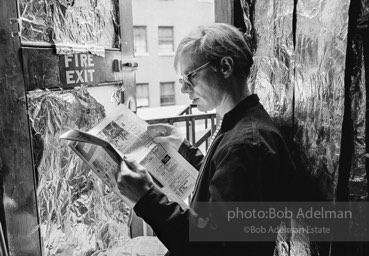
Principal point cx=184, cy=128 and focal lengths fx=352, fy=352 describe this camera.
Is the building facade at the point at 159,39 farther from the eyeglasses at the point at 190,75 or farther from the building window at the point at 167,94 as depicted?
the eyeglasses at the point at 190,75

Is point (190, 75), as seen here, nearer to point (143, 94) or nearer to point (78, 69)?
point (78, 69)

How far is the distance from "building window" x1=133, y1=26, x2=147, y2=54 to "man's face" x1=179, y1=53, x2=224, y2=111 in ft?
41.9

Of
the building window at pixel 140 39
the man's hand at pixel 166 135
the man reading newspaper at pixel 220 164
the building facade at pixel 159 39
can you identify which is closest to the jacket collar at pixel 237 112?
the man reading newspaper at pixel 220 164

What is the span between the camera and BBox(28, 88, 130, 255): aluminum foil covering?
166cm

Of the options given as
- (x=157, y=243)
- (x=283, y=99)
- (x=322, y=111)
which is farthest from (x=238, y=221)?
(x=157, y=243)

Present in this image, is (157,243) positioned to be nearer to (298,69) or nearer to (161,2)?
(298,69)

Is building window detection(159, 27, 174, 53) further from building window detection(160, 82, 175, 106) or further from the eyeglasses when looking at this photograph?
the eyeglasses

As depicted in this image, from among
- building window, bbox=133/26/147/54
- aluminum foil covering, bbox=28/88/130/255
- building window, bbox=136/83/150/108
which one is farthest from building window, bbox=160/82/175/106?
aluminum foil covering, bbox=28/88/130/255

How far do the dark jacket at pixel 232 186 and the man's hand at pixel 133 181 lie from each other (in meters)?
0.04

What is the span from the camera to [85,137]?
127 centimetres

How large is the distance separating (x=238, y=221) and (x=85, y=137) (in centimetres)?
62

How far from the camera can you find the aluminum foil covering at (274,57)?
5.08ft

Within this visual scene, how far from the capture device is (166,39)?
14.4 meters

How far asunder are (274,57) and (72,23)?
103 cm
